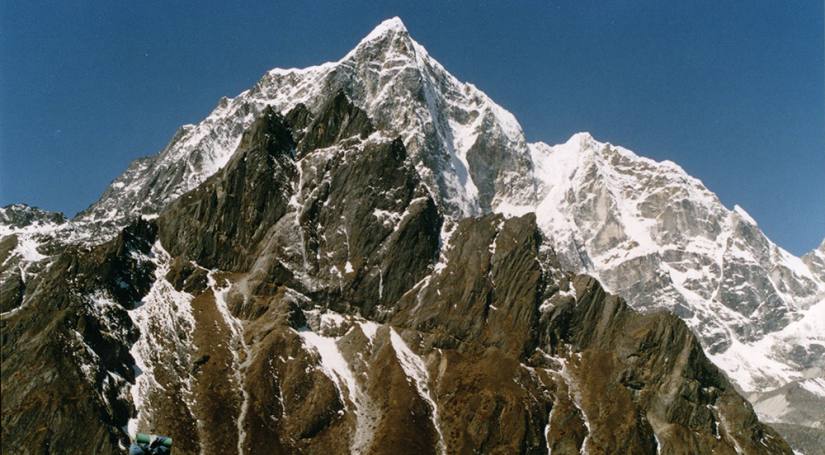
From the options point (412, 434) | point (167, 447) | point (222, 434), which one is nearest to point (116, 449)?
point (222, 434)

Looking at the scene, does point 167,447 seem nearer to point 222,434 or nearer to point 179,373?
point 222,434

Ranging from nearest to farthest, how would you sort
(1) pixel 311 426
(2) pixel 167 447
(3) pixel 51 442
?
(2) pixel 167 447
(3) pixel 51 442
(1) pixel 311 426

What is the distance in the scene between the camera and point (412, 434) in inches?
7854

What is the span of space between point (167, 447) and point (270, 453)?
16143 cm

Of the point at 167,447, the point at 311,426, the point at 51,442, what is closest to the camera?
Result: the point at 167,447

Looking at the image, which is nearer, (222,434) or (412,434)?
(222,434)

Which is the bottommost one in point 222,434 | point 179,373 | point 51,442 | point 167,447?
point 167,447

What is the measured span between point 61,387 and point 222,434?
118ft

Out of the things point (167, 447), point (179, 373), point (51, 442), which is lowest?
point (167, 447)

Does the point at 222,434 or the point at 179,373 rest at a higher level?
the point at 179,373

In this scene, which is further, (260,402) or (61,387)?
(260,402)

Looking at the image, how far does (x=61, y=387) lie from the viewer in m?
173

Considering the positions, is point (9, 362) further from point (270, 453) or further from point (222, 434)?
point (270, 453)

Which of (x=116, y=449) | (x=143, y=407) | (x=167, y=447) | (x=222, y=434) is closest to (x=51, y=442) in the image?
(x=116, y=449)
